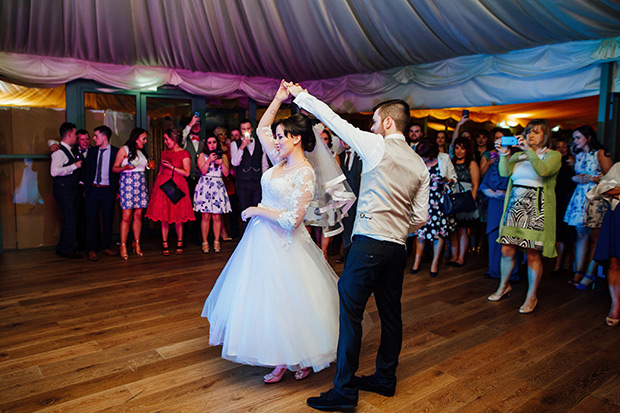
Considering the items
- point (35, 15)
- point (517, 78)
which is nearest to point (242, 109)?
point (35, 15)

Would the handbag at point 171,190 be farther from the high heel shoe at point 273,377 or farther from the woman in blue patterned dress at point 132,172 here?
the high heel shoe at point 273,377

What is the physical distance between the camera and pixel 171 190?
5.51 meters

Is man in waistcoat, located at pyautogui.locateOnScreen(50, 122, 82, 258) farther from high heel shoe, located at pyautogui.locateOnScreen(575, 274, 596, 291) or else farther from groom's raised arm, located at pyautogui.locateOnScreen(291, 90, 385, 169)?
high heel shoe, located at pyautogui.locateOnScreen(575, 274, 596, 291)

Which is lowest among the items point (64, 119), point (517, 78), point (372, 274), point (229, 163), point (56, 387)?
point (56, 387)

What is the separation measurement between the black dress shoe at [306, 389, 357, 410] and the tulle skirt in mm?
187

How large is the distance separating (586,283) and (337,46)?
13.7 feet

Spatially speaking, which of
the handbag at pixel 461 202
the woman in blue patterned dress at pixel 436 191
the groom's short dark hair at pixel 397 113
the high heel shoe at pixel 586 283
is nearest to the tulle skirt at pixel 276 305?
the groom's short dark hair at pixel 397 113

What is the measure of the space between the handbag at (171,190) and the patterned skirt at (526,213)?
3660 mm

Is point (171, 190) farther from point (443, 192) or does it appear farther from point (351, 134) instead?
point (351, 134)

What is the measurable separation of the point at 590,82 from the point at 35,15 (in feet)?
20.4

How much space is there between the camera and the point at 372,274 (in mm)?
2180

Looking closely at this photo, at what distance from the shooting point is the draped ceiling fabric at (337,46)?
4.73 metres

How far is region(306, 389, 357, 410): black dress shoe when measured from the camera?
2223mm

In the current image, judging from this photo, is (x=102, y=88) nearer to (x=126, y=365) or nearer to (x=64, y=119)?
(x=64, y=119)
